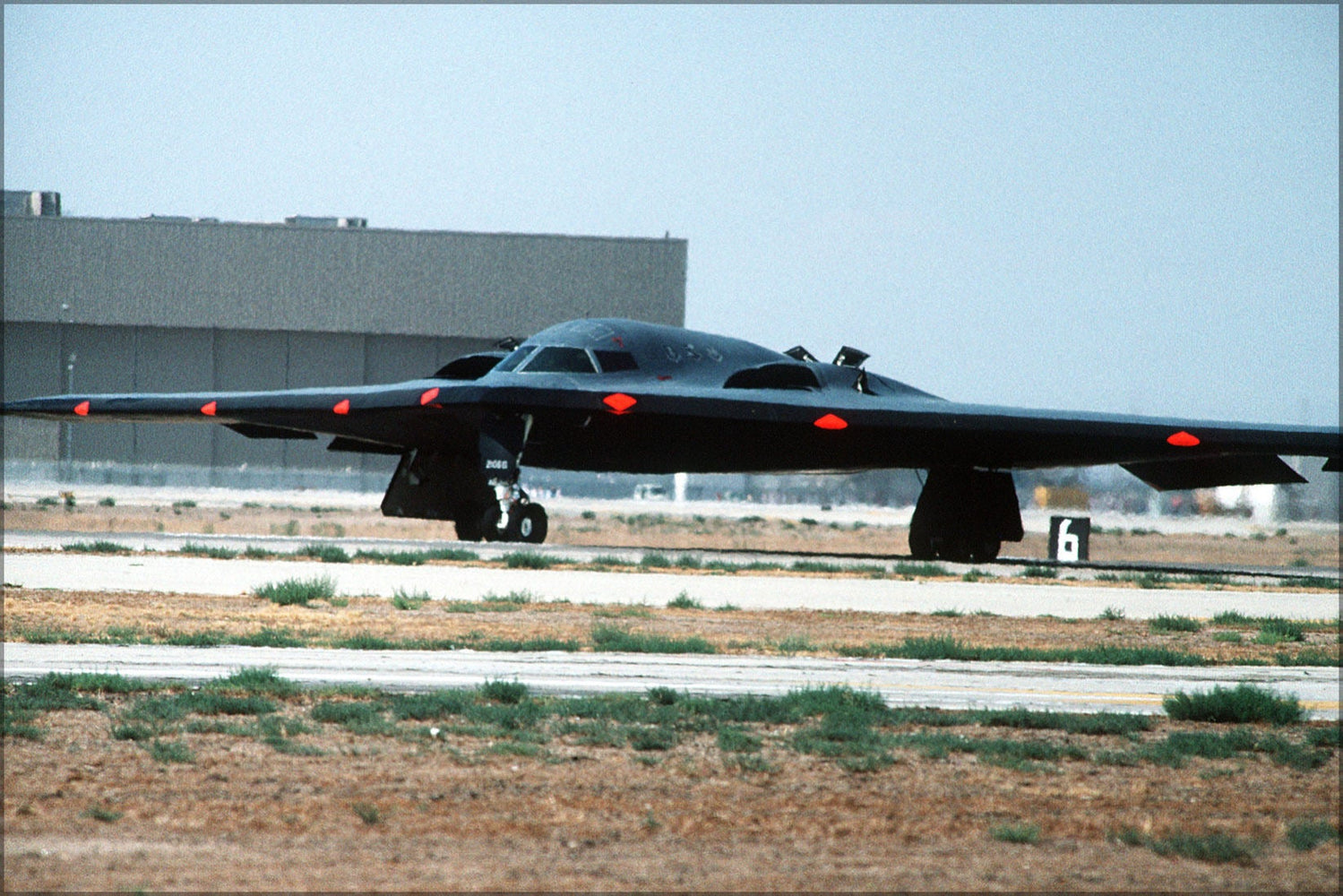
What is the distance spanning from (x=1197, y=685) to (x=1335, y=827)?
4.82 m

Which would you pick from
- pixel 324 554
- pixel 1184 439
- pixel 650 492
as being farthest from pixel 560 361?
pixel 650 492

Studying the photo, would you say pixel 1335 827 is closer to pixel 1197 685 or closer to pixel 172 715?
pixel 1197 685

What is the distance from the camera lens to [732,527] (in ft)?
160

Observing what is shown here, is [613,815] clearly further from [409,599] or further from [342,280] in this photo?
[342,280]

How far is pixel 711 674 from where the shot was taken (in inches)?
441

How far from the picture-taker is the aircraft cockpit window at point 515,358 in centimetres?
2645

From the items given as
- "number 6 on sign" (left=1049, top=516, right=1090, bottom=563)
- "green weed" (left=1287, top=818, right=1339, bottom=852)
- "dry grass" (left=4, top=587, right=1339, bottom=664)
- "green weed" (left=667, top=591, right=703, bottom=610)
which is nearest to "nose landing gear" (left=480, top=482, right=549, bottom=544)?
"dry grass" (left=4, top=587, right=1339, bottom=664)

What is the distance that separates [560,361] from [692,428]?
2658 millimetres

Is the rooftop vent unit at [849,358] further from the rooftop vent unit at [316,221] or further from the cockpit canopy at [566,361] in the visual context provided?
the rooftop vent unit at [316,221]

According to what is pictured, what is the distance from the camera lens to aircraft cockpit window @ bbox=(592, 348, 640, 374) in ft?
87.0

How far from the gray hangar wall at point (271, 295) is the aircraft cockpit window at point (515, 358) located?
134ft

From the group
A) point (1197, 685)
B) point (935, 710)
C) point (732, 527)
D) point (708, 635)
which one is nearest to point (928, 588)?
point (708, 635)

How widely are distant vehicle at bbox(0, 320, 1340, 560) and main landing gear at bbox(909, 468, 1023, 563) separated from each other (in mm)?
28

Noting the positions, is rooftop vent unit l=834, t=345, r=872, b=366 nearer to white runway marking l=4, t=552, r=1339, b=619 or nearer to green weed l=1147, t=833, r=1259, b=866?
white runway marking l=4, t=552, r=1339, b=619
